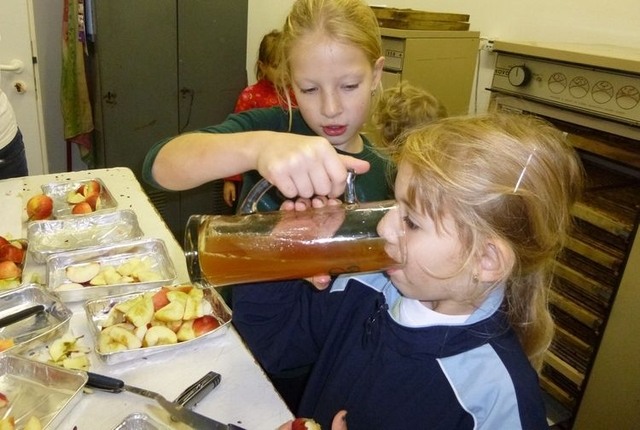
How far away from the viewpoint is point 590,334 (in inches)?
70.1

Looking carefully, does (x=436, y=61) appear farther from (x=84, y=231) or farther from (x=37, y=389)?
(x=37, y=389)

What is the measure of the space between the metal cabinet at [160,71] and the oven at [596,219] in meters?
1.63

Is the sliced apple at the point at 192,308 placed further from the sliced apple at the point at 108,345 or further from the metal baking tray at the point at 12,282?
the metal baking tray at the point at 12,282

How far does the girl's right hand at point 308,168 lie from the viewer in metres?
0.72

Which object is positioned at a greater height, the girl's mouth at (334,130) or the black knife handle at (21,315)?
the girl's mouth at (334,130)

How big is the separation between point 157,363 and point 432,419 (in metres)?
0.48

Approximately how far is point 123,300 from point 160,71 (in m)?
1.94

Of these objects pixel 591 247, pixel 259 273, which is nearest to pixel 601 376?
pixel 591 247

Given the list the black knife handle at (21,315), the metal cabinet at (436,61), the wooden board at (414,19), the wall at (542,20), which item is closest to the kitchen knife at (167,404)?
the black knife handle at (21,315)

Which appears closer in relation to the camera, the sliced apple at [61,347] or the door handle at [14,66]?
the sliced apple at [61,347]

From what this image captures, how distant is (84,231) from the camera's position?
4.66 feet

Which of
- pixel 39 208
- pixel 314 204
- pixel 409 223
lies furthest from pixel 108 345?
pixel 39 208

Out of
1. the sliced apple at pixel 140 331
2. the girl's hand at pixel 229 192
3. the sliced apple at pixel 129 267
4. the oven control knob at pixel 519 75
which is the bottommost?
the girl's hand at pixel 229 192

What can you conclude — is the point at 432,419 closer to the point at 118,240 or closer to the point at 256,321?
the point at 256,321
